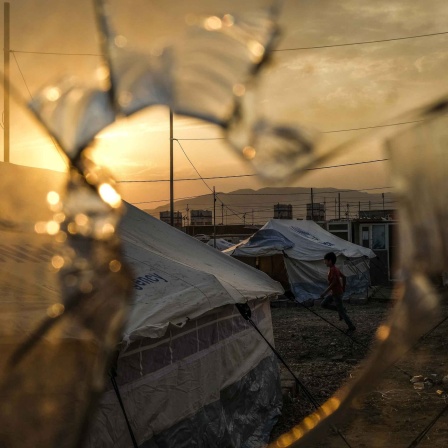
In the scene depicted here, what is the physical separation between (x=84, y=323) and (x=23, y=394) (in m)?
0.53

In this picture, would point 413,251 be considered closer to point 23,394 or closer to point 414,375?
point 23,394

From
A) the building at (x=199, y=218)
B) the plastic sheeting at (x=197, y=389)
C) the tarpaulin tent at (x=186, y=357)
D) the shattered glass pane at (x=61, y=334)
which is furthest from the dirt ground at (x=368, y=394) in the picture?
the building at (x=199, y=218)

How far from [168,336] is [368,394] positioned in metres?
1.58

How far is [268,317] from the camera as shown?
8227 millimetres

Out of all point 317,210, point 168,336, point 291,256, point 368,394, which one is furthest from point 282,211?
point 368,394

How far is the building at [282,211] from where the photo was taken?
40.4m

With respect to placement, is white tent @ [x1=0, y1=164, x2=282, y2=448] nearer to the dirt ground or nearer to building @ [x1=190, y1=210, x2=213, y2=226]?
the dirt ground

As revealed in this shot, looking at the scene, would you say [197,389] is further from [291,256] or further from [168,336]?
[291,256]

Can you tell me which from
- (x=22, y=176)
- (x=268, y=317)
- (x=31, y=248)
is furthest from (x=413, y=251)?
(x=268, y=317)

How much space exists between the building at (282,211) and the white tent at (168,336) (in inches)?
1298

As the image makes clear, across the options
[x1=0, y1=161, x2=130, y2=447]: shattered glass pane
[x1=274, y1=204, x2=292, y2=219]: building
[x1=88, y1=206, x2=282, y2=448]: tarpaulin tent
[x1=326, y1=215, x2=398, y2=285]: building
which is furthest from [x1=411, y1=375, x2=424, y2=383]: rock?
[x1=274, y1=204, x2=292, y2=219]: building

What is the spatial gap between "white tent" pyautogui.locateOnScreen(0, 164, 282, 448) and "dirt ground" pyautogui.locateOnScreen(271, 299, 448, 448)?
887mm

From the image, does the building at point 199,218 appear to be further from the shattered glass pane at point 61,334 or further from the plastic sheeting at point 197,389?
the shattered glass pane at point 61,334

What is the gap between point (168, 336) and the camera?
506cm
